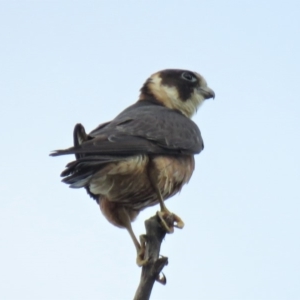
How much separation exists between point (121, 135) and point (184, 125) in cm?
107

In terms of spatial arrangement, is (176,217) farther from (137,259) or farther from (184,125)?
(184,125)

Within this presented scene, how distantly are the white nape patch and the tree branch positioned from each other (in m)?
2.72

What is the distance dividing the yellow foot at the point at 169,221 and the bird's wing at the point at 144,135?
1.99ft

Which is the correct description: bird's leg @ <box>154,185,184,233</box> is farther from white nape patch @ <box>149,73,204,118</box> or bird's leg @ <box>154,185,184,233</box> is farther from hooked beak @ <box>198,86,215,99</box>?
hooked beak @ <box>198,86,215,99</box>

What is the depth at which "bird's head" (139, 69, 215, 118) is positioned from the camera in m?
7.00

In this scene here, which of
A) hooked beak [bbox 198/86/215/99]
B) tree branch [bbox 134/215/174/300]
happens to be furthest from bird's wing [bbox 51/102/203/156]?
tree branch [bbox 134/215/174/300]

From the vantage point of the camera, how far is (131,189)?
5480 mm

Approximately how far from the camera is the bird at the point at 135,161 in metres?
4.93

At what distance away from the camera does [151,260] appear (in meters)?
3.79

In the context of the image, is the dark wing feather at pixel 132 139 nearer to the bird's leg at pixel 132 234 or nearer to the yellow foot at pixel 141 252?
the bird's leg at pixel 132 234

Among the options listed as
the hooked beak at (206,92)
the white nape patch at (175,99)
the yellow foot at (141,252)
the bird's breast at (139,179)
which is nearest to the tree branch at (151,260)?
the yellow foot at (141,252)

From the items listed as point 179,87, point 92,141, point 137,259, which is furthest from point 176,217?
point 179,87

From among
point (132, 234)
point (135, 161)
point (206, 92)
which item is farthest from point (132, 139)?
point (206, 92)

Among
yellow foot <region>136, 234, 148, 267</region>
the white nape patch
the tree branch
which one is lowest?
the tree branch
